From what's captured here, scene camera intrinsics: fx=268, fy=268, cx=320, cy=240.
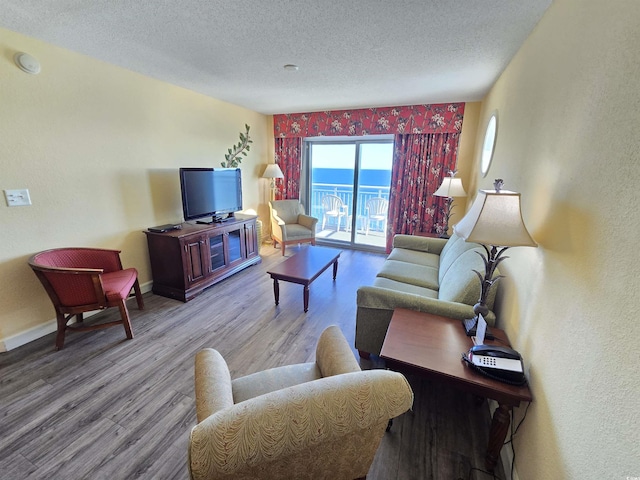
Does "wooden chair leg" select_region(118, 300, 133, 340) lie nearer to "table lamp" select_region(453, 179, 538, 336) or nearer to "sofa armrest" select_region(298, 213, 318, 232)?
"table lamp" select_region(453, 179, 538, 336)

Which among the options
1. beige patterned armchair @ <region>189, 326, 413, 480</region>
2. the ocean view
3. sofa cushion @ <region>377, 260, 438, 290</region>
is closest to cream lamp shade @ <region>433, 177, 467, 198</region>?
sofa cushion @ <region>377, 260, 438, 290</region>

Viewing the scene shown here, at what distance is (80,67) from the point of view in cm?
241

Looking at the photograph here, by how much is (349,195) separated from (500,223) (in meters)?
4.06

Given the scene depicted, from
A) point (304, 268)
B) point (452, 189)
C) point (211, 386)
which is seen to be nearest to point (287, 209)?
point (304, 268)

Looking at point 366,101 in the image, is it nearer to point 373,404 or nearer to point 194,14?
point 194,14

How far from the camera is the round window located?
277 cm

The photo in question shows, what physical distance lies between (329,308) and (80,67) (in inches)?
129

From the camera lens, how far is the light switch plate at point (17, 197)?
6.89ft

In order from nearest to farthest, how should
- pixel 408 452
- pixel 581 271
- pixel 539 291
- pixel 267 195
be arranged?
1. pixel 581 271
2. pixel 539 291
3. pixel 408 452
4. pixel 267 195

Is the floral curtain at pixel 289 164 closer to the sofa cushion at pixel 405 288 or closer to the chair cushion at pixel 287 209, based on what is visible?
the chair cushion at pixel 287 209

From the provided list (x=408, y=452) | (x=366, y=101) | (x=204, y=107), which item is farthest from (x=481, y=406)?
(x=204, y=107)

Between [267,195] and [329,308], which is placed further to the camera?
[267,195]

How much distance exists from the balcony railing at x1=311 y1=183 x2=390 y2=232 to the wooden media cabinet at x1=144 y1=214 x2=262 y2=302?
7.49 feet

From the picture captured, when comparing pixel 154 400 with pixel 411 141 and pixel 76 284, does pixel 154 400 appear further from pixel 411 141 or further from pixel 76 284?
pixel 411 141
